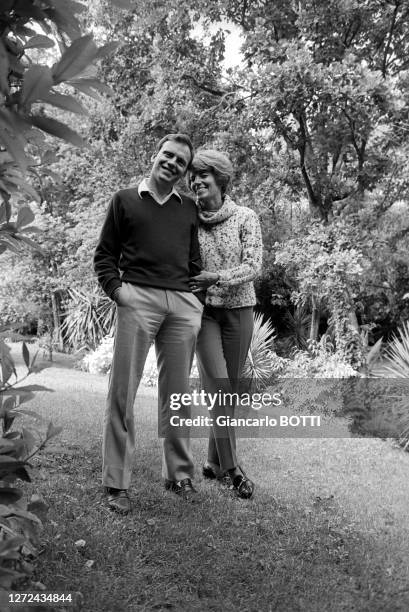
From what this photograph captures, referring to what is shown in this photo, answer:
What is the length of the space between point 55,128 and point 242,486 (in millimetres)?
3342

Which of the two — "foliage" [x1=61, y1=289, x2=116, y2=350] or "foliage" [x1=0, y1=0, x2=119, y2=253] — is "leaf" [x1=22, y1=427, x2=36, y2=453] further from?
"foliage" [x1=61, y1=289, x2=116, y2=350]

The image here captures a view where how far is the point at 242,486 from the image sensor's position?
3848 mm

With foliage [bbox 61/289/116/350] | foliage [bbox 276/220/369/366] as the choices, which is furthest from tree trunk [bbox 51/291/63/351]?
foliage [bbox 276/220/369/366]

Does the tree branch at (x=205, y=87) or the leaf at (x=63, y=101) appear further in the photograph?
the tree branch at (x=205, y=87)

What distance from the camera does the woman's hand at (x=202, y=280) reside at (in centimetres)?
352

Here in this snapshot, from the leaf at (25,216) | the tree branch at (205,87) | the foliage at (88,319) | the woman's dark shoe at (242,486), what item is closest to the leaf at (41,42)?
the leaf at (25,216)

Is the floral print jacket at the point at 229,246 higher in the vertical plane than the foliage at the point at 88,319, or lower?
higher

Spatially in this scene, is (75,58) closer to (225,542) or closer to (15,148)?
(15,148)

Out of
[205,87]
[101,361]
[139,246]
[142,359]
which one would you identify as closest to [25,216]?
[139,246]

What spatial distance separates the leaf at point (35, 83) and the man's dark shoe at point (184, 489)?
10.2ft

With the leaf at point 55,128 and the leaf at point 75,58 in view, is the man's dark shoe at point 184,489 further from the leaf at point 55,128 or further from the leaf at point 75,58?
the leaf at point 75,58

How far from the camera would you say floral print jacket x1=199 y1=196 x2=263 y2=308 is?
12.4 feet

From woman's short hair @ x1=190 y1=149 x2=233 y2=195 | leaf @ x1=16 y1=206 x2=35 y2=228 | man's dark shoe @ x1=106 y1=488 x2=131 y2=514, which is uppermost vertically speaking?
woman's short hair @ x1=190 y1=149 x2=233 y2=195

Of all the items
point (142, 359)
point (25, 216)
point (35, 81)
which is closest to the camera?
point (35, 81)
